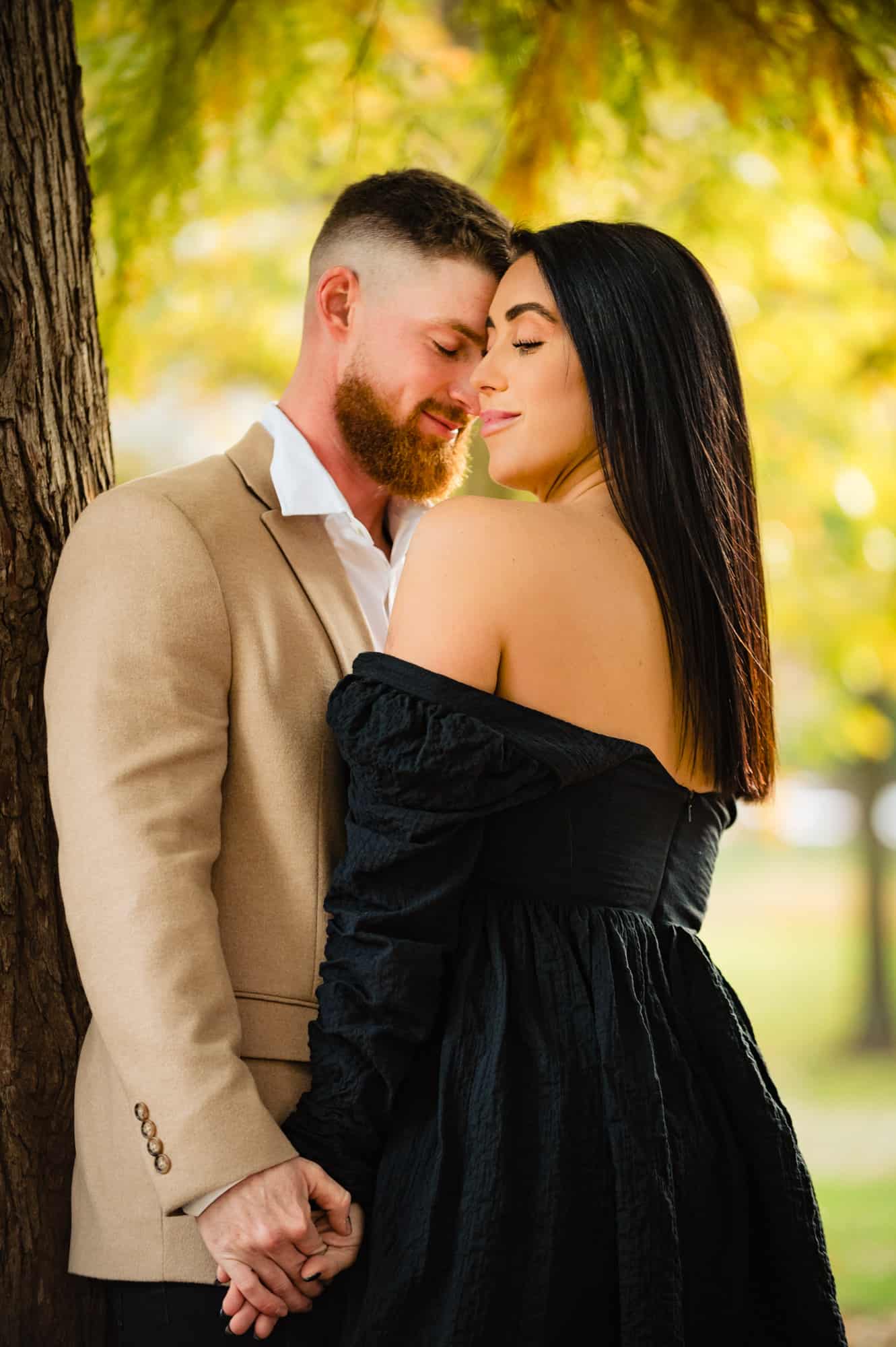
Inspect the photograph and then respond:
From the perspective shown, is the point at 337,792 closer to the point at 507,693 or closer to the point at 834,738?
the point at 507,693

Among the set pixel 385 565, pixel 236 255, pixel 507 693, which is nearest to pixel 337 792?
pixel 507 693

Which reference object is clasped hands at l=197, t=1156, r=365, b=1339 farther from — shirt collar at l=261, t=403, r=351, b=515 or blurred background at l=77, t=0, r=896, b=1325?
blurred background at l=77, t=0, r=896, b=1325

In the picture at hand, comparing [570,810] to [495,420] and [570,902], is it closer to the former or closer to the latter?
[570,902]

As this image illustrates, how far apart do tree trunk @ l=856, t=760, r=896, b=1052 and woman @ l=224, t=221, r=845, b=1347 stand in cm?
1017

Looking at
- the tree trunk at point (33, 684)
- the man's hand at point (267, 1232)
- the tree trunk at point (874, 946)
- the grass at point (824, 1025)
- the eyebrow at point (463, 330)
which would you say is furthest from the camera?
the tree trunk at point (874, 946)

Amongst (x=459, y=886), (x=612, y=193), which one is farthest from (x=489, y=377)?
(x=612, y=193)

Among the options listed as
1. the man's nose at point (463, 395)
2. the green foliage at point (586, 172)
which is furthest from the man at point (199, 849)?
the green foliage at point (586, 172)

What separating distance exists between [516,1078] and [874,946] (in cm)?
1068

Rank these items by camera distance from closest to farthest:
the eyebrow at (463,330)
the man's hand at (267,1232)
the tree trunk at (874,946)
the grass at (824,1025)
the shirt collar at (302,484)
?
the man's hand at (267,1232) < the shirt collar at (302,484) < the eyebrow at (463,330) < the grass at (824,1025) < the tree trunk at (874,946)

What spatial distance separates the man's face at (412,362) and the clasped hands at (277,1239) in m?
1.31

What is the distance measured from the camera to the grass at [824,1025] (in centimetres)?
665

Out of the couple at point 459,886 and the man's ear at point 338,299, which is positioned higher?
the man's ear at point 338,299

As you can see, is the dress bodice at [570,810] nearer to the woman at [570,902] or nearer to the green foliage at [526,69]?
the woman at [570,902]

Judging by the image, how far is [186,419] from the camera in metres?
7.20
